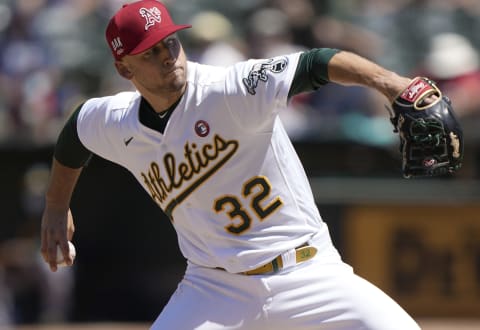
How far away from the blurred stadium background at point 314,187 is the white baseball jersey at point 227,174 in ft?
12.9

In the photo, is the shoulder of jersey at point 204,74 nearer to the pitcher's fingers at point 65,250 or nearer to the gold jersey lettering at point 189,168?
the gold jersey lettering at point 189,168

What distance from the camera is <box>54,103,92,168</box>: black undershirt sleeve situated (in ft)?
13.8

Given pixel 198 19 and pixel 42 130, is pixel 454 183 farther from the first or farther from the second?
pixel 42 130

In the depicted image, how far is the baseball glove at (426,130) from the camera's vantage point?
3213 millimetres

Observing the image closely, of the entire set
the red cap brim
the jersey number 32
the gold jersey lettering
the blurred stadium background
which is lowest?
the blurred stadium background

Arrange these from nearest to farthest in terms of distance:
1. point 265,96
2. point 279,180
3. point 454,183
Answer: point 265,96 → point 279,180 → point 454,183

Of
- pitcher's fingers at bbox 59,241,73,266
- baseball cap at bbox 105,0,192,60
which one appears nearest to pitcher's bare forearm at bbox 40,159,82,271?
pitcher's fingers at bbox 59,241,73,266

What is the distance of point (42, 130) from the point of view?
8320mm

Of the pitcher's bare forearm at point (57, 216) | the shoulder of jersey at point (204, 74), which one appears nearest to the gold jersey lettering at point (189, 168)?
the shoulder of jersey at point (204, 74)

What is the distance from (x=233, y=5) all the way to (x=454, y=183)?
10.7ft

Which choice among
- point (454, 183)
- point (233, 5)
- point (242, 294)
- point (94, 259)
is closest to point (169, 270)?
point (94, 259)

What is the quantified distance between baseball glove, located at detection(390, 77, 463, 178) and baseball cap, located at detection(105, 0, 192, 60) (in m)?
0.99

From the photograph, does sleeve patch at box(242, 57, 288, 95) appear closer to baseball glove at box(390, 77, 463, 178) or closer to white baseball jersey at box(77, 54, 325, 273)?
white baseball jersey at box(77, 54, 325, 273)

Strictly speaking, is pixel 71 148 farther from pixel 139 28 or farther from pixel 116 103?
pixel 139 28
